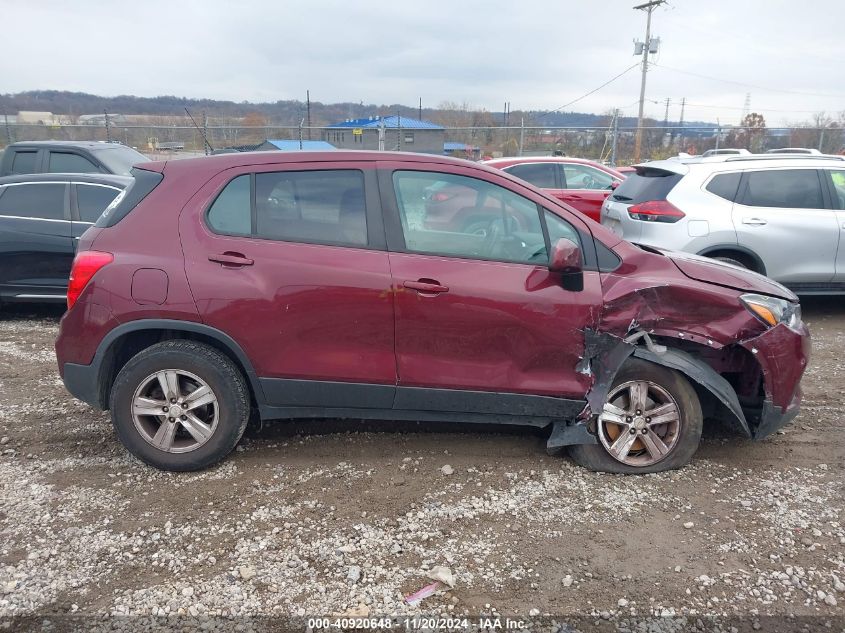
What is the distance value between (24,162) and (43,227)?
3.81 meters

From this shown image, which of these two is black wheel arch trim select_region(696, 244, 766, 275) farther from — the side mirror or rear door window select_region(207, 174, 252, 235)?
rear door window select_region(207, 174, 252, 235)

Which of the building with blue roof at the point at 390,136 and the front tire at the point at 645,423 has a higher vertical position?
the building with blue roof at the point at 390,136

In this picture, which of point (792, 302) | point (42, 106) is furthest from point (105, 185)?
point (42, 106)

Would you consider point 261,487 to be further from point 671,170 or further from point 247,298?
point 671,170

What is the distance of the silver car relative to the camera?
6.41 meters

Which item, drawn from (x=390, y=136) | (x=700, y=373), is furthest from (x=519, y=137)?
(x=700, y=373)

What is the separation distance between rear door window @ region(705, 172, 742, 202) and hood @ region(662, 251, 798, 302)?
3.01 meters

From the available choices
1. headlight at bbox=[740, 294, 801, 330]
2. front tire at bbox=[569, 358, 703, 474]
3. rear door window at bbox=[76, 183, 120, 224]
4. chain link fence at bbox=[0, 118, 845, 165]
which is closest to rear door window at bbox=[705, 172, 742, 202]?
headlight at bbox=[740, 294, 801, 330]

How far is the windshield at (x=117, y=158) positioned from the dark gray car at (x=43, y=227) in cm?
215

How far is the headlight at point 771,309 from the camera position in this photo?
139 inches

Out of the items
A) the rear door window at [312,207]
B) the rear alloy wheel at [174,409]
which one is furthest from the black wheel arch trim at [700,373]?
the rear alloy wheel at [174,409]

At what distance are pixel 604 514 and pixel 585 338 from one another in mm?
939

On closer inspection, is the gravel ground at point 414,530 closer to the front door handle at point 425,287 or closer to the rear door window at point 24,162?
the front door handle at point 425,287

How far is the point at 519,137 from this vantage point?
70.1ft
